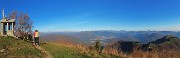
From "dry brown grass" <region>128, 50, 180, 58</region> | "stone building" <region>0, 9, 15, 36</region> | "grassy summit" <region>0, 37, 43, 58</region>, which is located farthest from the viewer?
"stone building" <region>0, 9, 15, 36</region>

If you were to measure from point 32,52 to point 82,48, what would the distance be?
1079 cm

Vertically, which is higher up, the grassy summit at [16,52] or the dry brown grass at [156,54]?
the grassy summit at [16,52]

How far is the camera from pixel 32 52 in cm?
3594

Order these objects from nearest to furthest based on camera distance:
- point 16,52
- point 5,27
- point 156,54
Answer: point 16,52 < point 156,54 < point 5,27

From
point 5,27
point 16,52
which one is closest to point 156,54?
point 16,52

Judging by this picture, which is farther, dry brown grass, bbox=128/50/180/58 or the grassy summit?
dry brown grass, bbox=128/50/180/58

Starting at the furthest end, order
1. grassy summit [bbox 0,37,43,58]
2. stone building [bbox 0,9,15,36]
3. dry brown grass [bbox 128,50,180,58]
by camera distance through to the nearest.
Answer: stone building [bbox 0,9,15,36], dry brown grass [bbox 128,50,180,58], grassy summit [bbox 0,37,43,58]

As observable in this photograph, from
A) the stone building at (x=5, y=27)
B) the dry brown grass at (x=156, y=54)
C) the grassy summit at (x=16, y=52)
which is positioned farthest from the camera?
the stone building at (x=5, y=27)

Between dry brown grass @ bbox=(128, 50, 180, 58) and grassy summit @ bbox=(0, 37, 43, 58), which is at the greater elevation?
grassy summit @ bbox=(0, 37, 43, 58)

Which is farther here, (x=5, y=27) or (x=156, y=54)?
(x=5, y=27)

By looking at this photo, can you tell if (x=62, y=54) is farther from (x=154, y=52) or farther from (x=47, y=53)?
(x=154, y=52)

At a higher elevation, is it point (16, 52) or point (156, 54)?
point (16, 52)

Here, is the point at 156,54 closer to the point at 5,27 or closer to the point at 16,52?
the point at 16,52

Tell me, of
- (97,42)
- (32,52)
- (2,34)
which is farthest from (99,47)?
(2,34)
